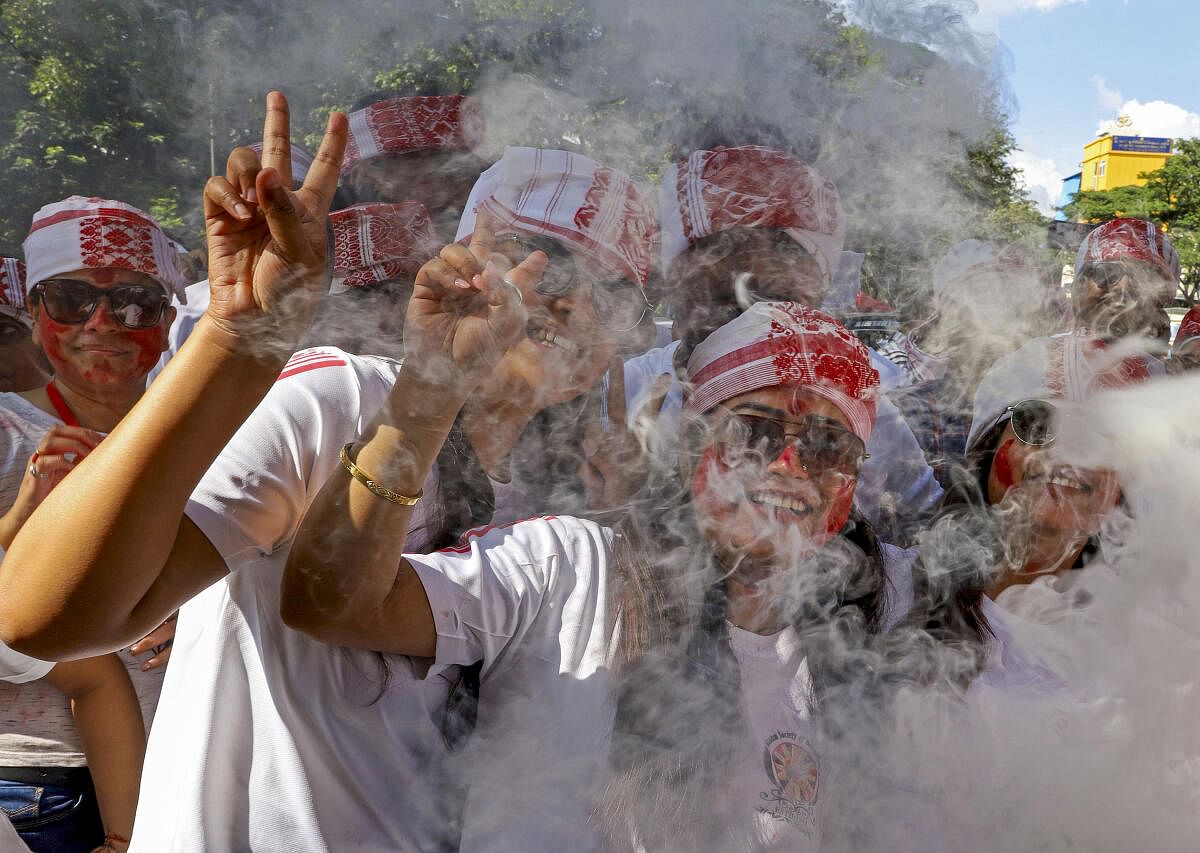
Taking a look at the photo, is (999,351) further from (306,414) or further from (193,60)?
(193,60)

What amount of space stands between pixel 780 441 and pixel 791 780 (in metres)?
0.62

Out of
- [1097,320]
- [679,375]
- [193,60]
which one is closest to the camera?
[193,60]

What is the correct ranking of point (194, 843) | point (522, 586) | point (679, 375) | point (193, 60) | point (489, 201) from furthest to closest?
point (679, 375), point (489, 201), point (193, 60), point (522, 586), point (194, 843)

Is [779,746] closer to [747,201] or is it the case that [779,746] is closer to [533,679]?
[533,679]

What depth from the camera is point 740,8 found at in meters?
1.64

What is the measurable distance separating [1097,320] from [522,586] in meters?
1.72

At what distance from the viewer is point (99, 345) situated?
220 centimetres

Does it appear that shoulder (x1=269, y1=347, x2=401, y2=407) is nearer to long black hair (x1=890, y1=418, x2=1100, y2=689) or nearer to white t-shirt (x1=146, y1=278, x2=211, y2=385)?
white t-shirt (x1=146, y1=278, x2=211, y2=385)

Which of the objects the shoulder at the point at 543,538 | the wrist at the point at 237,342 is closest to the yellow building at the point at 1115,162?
the shoulder at the point at 543,538

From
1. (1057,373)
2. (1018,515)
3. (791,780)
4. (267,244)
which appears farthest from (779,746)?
(267,244)

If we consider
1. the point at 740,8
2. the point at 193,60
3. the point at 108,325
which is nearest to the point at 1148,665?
the point at 740,8

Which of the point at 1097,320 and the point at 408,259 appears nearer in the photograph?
the point at 408,259

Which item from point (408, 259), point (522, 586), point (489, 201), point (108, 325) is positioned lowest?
point (522, 586)

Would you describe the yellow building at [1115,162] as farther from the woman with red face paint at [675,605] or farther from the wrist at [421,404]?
the wrist at [421,404]
